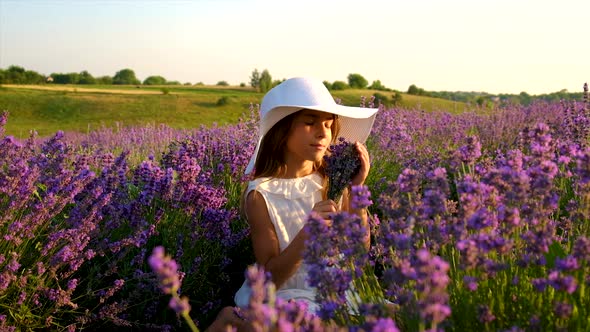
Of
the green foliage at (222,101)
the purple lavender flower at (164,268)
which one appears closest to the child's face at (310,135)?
the purple lavender flower at (164,268)

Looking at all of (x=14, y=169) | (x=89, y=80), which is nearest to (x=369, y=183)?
(x=14, y=169)

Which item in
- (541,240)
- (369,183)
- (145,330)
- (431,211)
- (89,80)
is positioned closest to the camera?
(541,240)

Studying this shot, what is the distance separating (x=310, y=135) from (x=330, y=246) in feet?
4.45

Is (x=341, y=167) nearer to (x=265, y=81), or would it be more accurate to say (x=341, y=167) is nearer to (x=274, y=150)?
(x=274, y=150)

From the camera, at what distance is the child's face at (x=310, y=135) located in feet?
9.16

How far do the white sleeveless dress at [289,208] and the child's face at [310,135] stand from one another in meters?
0.19

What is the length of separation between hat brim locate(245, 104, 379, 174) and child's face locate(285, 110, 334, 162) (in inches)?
2.6

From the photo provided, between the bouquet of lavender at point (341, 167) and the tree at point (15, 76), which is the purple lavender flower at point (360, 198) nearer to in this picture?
the bouquet of lavender at point (341, 167)

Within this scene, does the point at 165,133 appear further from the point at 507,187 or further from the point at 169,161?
the point at 507,187

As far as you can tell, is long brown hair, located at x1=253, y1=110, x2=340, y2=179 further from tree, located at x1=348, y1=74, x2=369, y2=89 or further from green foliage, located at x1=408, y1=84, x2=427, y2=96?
tree, located at x1=348, y1=74, x2=369, y2=89

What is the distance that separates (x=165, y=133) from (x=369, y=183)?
5.09 m

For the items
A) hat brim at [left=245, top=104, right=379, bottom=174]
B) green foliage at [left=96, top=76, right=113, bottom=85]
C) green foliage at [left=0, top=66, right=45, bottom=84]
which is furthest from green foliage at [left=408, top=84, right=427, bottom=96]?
hat brim at [left=245, top=104, right=379, bottom=174]

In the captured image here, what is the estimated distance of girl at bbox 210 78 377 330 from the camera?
8.83 ft

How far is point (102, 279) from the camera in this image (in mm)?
2975
